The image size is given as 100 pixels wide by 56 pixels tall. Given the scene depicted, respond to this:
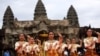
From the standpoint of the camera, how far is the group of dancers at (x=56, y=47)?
59.9 ft

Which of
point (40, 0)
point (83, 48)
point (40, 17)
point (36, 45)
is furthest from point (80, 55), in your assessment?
point (40, 0)

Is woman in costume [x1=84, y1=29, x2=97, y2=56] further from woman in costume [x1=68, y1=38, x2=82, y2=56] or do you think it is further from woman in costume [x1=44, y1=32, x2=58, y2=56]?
woman in costume [x1=44, y1=32, x2=58, y2=56]

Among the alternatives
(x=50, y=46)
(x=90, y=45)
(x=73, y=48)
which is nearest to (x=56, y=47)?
(x=50, y=46)

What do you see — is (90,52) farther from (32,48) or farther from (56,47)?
(32,48)

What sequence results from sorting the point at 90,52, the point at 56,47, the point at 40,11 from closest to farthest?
the point at 90,52 < the point at 56,47 < the point at 40,11

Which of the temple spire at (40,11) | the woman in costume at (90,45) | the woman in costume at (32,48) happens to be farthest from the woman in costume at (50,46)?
the temple spire at (40,11)

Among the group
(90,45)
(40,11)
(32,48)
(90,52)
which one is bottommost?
(90,52)

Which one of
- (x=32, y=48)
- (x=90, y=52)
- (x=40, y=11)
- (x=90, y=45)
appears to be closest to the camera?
(x=90, y=52)

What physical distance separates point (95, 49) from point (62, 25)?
52126 mm

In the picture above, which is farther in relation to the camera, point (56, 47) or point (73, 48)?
point (73, 48)

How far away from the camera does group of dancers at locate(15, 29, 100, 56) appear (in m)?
18.2

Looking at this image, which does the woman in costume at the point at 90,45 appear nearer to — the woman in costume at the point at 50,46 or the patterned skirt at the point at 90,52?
the patterned skirt at the point at 90,52

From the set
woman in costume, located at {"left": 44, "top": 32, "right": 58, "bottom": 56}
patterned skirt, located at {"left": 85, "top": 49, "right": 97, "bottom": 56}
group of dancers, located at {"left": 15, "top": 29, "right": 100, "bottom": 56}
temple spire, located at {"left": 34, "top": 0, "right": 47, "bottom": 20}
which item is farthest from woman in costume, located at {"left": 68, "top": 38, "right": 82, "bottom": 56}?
temple spire, located at {"left": 34, "top": 0, "right": 47, "bottom": 20}

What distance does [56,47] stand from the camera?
61.1ft
